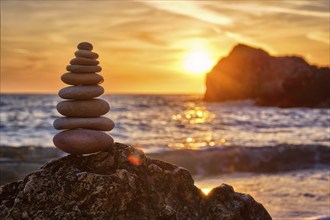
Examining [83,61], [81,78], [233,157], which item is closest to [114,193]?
[81,78]

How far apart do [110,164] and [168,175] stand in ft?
2.48

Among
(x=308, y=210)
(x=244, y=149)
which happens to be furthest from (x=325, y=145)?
(x=308, y=210)

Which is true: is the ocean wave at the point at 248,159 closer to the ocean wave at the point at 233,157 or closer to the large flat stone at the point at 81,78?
the ocean wave at the point at 233,157

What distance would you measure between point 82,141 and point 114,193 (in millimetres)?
874

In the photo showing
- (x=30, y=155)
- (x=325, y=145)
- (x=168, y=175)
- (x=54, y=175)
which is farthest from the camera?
(x=325, y=145)

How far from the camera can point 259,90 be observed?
114 m

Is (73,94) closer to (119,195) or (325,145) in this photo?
(119,195)

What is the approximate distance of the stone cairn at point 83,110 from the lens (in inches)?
227

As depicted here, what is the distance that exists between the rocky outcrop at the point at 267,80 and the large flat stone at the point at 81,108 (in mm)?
94073

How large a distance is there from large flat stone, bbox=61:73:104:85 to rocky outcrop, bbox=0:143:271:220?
0.92 meters

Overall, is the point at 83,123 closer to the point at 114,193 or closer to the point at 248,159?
the point at 114,193

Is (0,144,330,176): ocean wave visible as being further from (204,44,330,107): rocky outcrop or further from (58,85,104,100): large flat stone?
(204,44,330,107): rocky outcrop

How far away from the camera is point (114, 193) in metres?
5.21

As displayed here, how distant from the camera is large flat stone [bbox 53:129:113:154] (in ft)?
18.7
